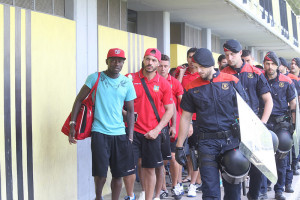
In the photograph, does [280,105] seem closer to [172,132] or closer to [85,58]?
[172,132]

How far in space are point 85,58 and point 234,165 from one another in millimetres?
3116

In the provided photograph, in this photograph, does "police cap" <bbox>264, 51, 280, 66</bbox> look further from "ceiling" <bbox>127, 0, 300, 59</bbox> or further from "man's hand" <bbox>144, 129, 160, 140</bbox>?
"ceiling" <bbox>127, 0, 300, 59</bbox>

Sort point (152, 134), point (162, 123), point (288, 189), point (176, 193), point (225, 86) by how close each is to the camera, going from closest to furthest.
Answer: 1. point (225, 86)
2. point (152, 134)
3. point (162, 123)
4. point (176, 193)
5. point (288, 189)

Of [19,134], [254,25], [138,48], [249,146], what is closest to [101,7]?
[138,48]

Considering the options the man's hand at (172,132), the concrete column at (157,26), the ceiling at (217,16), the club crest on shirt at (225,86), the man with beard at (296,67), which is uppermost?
the ceiling at (217,16)

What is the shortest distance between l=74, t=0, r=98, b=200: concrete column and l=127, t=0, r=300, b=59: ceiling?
114 inches

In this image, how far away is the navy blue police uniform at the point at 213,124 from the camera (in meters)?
5.58

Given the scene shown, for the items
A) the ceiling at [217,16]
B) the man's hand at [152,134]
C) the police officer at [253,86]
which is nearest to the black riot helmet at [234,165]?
the man's hand at [152,134]

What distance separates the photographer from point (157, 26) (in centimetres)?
1165

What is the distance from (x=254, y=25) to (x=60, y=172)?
10.1 m

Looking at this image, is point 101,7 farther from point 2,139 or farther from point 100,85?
point 2,139

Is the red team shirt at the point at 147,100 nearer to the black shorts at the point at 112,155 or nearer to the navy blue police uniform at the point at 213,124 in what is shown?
the black shorts at the point at 112,155

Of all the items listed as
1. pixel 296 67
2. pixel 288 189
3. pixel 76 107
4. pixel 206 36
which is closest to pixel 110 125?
pixel 76 107

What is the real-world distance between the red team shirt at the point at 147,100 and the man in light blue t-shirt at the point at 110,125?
60 centimetres
